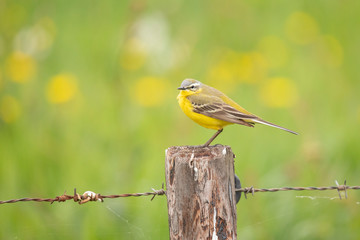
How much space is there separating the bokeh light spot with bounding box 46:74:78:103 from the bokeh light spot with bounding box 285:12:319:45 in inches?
151

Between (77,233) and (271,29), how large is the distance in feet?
21.2

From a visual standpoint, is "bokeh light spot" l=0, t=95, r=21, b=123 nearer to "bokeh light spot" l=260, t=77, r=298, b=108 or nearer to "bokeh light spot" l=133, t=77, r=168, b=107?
"bokeh light spot" l=133, t=77, r=168, b=107

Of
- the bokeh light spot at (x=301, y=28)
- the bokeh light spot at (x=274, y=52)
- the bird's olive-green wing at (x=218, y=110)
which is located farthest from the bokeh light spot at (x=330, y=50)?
the bird's olive-green wing at (x=218, y=110)

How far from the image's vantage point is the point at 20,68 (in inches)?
297

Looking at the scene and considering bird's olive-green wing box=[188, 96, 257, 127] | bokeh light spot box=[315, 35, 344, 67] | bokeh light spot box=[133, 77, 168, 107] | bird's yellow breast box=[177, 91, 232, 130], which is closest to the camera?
bird's olive-green wing box=[188, 96, 257, 127]

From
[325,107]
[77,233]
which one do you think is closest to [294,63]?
[325,107]

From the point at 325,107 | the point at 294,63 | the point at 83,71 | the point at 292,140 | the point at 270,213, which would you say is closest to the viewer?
the point at 270,213

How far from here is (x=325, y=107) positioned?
798 centimetres

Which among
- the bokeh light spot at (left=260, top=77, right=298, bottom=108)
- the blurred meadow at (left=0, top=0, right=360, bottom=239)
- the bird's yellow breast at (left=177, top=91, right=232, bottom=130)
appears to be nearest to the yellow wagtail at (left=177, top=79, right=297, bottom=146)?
the bird's yellow breast at (left=177, top=91, right=232, bottom=130)

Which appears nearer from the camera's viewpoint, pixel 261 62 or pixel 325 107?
pixel 325 107

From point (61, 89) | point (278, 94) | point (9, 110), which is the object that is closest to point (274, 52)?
point (278, 94)

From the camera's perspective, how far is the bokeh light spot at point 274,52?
927 cm

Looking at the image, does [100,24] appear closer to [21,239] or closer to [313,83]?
[313,83]

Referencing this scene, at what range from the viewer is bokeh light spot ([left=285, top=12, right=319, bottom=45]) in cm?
907
